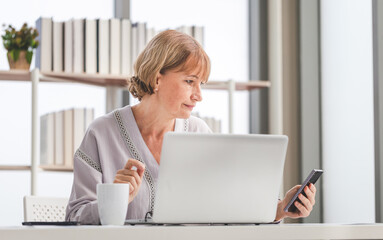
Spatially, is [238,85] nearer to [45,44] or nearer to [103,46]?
[103,46]

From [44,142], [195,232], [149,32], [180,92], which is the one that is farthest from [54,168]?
[195,232]

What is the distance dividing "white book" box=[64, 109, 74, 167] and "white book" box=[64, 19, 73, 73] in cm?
22

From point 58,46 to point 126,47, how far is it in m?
0.35

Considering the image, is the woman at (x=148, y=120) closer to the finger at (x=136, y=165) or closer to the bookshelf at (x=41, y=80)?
the finger at (x=136, y=165)

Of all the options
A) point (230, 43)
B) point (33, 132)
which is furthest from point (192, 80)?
point (230, 43)

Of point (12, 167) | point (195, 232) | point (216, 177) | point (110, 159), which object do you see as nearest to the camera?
point (195, 232)

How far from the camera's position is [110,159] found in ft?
6.51

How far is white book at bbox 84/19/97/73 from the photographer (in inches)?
126

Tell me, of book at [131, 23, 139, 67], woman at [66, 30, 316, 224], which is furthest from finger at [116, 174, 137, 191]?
book at [131, 23, 139, 67]

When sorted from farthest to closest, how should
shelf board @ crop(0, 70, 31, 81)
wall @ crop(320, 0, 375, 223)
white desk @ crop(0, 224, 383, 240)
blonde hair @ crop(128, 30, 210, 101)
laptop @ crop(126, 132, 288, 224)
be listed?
wall @ crop(320, 0, 375, 223)
shelf board @ crop(0, 70, 31, 81)
blonde hair @ crop(128, 30, 210, 101)
laptop @ crop(126, 132, 288, 224)
white desk @ crop(0, 224, 383, 240)

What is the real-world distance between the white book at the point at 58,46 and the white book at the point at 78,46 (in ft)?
0.20

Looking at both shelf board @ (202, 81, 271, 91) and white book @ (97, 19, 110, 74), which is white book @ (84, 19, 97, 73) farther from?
shelf board @ (202, 81, 271, 91)

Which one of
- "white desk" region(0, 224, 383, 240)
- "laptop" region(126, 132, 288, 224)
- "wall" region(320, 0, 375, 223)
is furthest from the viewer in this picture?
"wall" region(320, 0, 375, 223)

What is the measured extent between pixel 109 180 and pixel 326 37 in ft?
6.90
